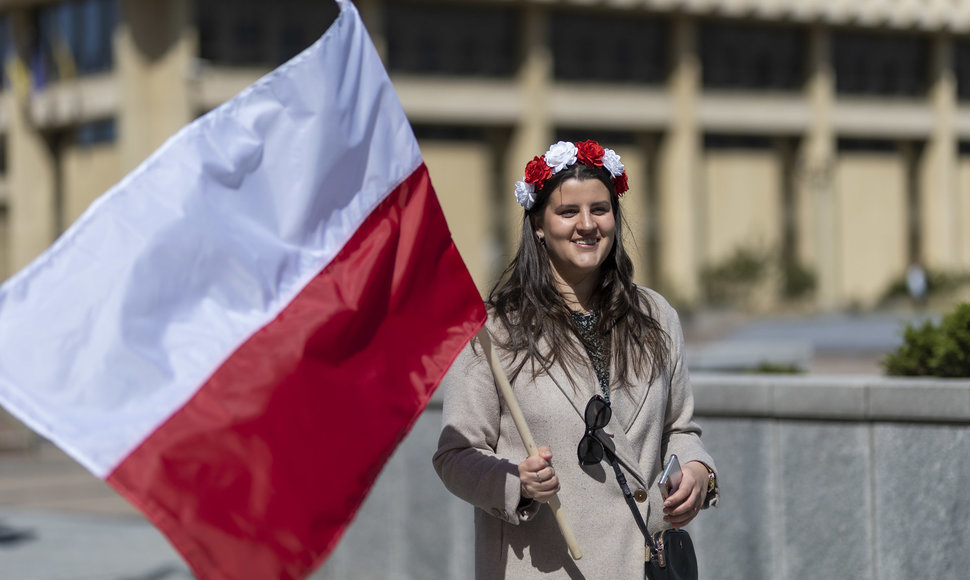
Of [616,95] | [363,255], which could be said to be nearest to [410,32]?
[616,95]

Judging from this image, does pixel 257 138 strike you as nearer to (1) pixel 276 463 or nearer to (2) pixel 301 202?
(2) pixel 301 202

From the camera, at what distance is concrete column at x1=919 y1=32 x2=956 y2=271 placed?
56.1 meters

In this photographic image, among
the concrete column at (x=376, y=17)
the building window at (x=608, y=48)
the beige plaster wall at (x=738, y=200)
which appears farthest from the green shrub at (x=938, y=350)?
the beige plaster wall at (x=738, y=200)

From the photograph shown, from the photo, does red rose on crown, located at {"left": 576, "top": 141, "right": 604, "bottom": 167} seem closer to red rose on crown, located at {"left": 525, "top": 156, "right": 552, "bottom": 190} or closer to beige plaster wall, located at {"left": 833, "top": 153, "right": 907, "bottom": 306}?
red rose on crown, located at {"left": 525, "top": 156, "right": 552, "bottom": 190}

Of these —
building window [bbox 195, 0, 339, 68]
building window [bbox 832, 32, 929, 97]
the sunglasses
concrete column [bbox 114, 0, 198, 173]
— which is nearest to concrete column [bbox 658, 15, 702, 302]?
building window [bbox 832, 32, 929, 97]

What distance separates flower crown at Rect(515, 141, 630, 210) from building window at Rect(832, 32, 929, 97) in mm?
52926

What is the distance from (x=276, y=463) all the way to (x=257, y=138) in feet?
2.85

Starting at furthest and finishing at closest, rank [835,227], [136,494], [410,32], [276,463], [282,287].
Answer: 1. [835,227]
2. [410,32]
3. [282,287]
4. [276,463]
5. [136,494]

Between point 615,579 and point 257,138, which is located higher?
point 257,138

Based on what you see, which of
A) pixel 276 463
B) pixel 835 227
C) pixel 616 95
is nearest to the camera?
pixel 276 463

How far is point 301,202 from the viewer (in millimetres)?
3664

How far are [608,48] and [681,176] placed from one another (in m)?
5.76

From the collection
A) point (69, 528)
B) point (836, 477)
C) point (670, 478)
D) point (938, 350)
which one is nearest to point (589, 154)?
point (670, 478)

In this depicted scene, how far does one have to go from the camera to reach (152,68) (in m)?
43.1
